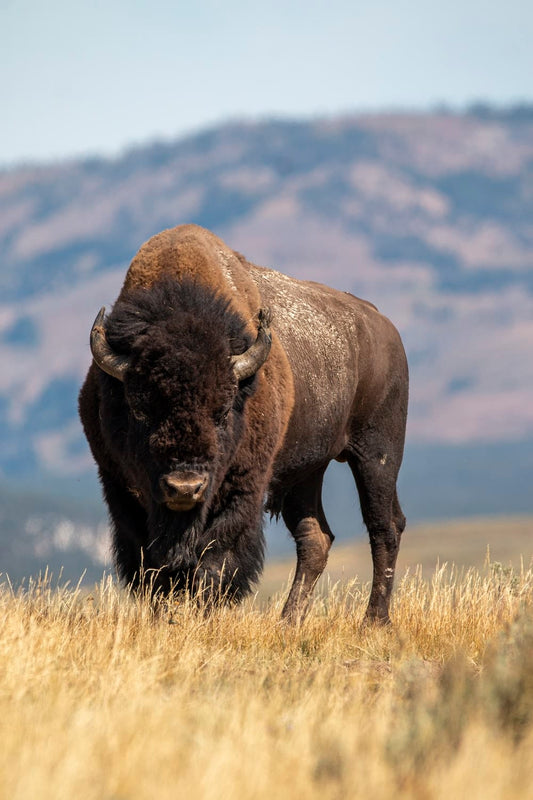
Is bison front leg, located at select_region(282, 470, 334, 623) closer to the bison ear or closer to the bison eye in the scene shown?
the bison ear

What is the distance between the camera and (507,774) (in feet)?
11.8

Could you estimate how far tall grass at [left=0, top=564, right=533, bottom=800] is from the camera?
3.52 meters

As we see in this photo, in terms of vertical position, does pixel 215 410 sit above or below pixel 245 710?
above

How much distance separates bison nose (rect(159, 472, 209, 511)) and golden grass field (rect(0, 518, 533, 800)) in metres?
0.63

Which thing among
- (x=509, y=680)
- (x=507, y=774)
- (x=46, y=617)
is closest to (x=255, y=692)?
(x=509, y=680)

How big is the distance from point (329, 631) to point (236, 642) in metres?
0.94

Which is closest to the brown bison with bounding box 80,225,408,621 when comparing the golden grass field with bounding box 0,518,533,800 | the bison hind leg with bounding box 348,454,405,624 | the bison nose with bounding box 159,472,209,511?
the bison nose with bounding box 159,472,209,511

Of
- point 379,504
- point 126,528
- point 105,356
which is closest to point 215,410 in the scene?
point 105,356

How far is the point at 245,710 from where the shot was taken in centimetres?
441

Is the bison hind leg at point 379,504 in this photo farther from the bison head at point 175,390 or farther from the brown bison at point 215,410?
the bison head at point 175,390

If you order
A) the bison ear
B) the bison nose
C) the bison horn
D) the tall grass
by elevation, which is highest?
the bison ear

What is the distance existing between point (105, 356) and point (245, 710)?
9.01ft

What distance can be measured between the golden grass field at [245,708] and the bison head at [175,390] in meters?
0.67

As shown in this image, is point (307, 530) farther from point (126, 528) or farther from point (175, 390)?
point (175, 390)
